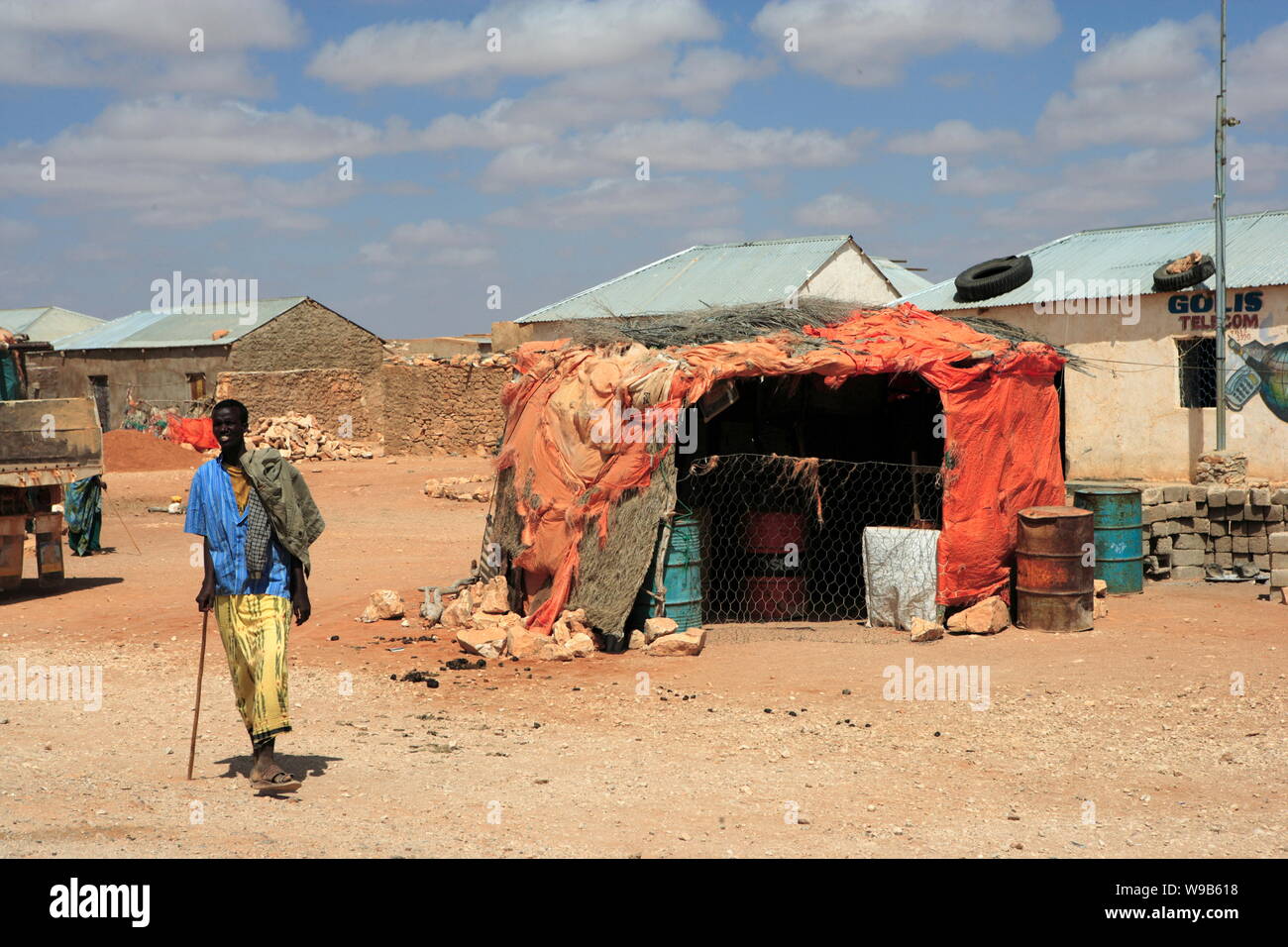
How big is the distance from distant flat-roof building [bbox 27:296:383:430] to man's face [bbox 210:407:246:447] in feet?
93.8

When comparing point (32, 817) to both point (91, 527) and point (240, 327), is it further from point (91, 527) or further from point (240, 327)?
point (240, 327)

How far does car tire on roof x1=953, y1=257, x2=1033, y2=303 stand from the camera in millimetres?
17969

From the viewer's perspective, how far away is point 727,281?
1093 inches

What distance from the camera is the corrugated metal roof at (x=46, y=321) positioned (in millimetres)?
46344

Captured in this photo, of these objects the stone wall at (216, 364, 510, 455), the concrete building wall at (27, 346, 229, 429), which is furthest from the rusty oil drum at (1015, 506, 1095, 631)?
the concrete building wall at (27, 346, 229, 429)

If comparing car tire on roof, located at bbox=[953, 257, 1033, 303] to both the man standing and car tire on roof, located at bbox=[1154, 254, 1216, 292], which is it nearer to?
car tire on roof, located at bbox=[1154, 254, 1216, 292]

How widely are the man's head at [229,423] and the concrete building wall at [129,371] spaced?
2907 cm

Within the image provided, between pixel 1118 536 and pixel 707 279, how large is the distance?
16900 mm

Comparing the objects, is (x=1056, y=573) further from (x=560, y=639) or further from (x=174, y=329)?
(x=174, y=329)

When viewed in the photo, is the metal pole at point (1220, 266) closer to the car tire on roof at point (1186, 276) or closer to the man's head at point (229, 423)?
the car tire on roof at point (1186, 276)

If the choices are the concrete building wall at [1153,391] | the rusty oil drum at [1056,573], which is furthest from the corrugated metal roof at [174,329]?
the rusty oil drum at [1056,573]

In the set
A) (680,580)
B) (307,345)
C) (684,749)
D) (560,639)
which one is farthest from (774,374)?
(307,345)

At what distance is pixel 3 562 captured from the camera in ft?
42.4
